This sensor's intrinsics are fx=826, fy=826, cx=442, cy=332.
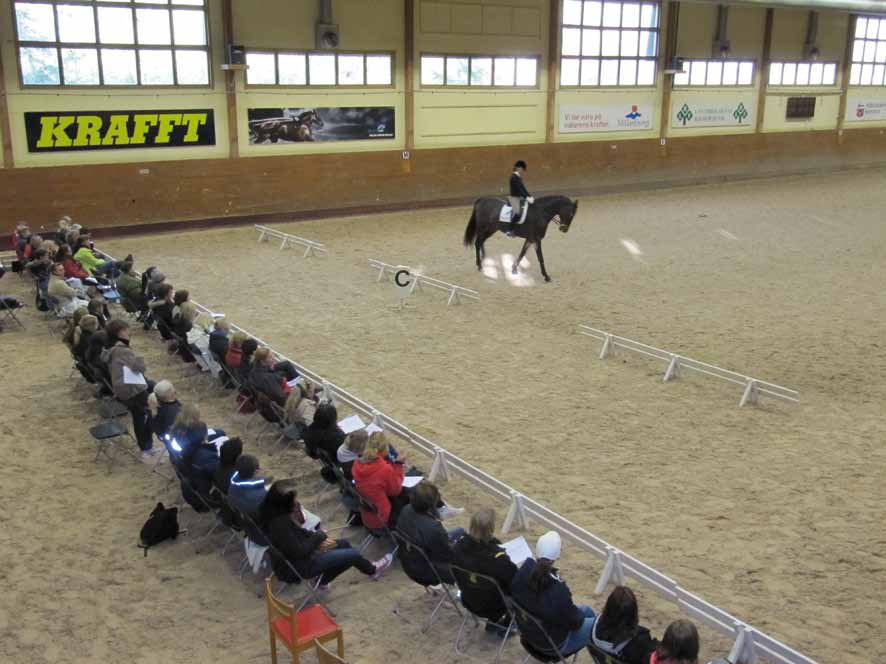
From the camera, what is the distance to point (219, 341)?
8516mm

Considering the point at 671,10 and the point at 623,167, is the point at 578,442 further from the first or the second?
the point at 671,10

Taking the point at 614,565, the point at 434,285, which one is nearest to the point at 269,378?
the point at 614,565

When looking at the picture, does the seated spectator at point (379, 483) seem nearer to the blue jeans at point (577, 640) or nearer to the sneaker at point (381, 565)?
the sneaker at point (381, 565)

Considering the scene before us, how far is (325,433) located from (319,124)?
1540cm

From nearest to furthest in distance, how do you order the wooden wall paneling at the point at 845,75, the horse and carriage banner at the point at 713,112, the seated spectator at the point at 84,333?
the seated spectator at the point at 84,333 < the horse and carriage banner at the point at 713,112 < the wooden wall paneling at the point at 845,75

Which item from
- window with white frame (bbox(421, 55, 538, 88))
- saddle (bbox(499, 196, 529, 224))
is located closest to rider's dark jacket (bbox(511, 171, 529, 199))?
saddle (bbox(499, 196, 529, 224))

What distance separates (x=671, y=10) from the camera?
25500 mm

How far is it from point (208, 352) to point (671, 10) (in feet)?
70.5

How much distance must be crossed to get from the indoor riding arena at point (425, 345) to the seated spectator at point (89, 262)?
55 millimetres

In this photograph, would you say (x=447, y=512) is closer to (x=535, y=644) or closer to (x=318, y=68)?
(x=535, y=644)

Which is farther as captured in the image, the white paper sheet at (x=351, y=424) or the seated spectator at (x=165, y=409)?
the white paper sheet at (x=351, y=424)

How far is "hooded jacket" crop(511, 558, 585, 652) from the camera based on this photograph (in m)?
4.39

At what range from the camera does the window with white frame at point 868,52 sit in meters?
30.6

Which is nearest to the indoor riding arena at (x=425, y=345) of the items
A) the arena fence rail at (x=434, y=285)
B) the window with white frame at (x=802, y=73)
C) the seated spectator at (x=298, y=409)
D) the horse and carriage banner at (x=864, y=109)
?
the arena fence rail at (x=434, y=285)
